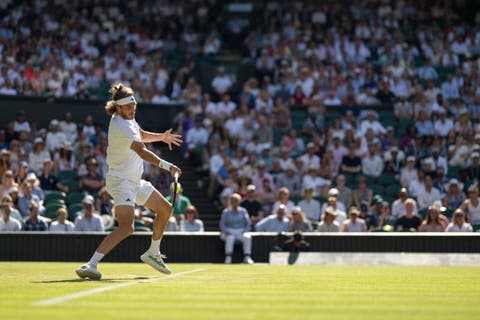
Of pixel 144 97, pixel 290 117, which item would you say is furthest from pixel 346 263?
pixel 144 97

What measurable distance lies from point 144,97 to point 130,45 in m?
3.18

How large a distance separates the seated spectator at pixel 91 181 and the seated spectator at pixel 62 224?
2732 millimetres

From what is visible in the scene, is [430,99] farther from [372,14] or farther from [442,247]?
[442,247]

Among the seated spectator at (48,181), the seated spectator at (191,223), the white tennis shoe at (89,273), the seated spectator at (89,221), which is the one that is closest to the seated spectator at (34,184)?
the seated spectator at (48,181)

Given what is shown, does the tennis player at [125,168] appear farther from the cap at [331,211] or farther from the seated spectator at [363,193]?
the seated spectator at [363,193]

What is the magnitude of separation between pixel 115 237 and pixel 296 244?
300 inches

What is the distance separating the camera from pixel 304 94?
27000 mm

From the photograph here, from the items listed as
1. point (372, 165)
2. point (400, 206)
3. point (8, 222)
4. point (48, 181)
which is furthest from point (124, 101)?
point (372, 165)

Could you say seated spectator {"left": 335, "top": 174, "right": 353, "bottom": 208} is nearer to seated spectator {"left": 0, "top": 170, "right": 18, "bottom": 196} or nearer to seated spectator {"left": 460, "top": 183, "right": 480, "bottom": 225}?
seated spectator {"left": 460, "top": 183, "right": 480, "bottom": 225}

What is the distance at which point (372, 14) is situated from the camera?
32.0 meters

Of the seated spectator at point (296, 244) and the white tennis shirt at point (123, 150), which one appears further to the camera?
the seated spectator at point (296, 244)

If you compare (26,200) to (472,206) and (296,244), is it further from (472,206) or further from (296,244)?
(472,206)

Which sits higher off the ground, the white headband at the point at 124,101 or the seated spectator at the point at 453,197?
the white headband at the point at 124,101

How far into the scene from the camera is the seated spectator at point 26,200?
2002cm
